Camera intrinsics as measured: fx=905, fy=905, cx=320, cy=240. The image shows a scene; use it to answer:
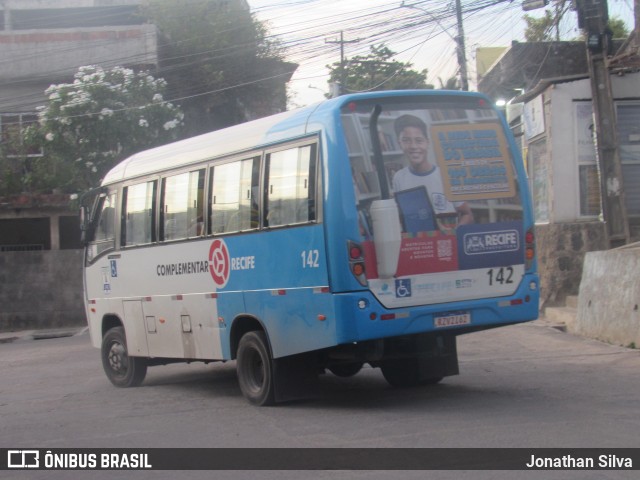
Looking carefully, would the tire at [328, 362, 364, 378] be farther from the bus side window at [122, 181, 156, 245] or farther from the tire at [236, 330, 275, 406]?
the bus side window at [122, 181, 156, 245]

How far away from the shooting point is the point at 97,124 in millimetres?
23922

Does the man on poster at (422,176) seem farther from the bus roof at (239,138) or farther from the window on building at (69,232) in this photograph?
the window on building at (69,232)

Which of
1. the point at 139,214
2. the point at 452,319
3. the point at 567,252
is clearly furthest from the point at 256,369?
the point at 567,252

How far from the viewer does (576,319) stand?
1466 centimetres

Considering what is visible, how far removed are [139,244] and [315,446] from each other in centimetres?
512

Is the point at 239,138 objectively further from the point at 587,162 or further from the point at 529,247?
the point at 587,162

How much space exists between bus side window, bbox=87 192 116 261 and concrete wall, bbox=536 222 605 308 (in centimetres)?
883

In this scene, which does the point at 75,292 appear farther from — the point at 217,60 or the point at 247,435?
the point at 247,435

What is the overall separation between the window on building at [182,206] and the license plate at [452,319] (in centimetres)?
316

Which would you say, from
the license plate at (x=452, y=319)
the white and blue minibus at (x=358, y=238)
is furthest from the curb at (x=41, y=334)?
the license plate at (x=452, y=319)

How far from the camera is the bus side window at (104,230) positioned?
12305 millimetres

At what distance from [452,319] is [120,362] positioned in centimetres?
566

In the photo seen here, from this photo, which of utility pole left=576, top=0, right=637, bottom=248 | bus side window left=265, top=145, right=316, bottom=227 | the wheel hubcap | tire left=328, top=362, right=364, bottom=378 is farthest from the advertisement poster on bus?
utility pole left=576, top=0, right=637, bottom=248

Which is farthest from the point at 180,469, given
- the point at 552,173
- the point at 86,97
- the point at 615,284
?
the point at 86,97
